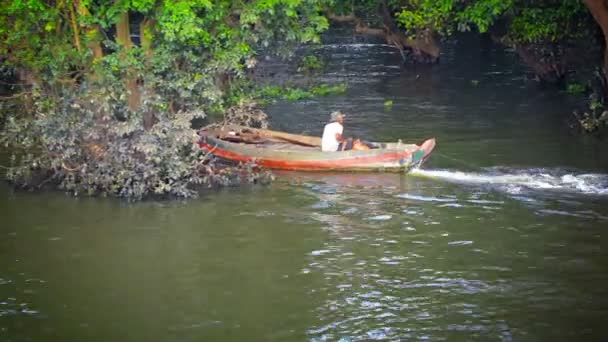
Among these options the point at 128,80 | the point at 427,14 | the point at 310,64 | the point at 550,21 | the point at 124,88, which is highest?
the point at 427,14

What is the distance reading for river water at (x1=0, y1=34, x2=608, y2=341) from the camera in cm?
1151

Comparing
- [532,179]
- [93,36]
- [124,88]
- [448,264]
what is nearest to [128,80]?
[124,88]

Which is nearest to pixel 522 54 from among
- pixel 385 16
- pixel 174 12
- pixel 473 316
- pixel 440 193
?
pixel 385 16

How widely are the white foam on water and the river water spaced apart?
0.06 meters

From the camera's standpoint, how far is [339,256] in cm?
1401

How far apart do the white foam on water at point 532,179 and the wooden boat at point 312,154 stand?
1.75 feet

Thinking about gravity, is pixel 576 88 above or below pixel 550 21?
below

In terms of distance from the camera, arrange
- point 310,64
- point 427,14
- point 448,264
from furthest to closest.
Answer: point 310,64 → point 427,14 → point 448,264

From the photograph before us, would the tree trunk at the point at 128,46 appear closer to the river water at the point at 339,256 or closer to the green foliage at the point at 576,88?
the river water at the point at 339,256

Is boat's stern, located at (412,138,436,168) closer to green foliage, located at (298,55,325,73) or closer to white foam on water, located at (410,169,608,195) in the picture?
white foam on water, located at (410,169,608,195)

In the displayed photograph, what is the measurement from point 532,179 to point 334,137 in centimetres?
401

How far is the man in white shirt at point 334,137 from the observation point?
18953 millimetres

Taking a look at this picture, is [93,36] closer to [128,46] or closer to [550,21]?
[128,46]

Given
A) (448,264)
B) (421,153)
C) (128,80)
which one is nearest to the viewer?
(448,264)
